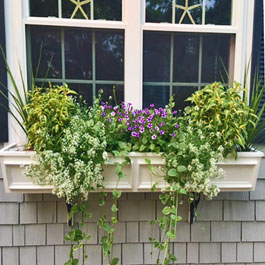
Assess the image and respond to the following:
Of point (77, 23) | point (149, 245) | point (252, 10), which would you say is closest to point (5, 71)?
point (77, 23)

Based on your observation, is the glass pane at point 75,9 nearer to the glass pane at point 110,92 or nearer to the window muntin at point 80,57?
the window muntin at point 80,57

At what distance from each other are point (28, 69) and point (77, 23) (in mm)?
419

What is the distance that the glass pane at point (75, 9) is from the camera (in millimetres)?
1478

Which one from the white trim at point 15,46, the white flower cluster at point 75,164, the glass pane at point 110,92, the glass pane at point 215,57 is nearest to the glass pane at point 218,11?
the glass pane at point 215,57

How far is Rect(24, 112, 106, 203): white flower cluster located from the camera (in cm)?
118

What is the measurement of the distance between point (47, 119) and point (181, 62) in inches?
36.0

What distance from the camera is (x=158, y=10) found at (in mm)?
1525

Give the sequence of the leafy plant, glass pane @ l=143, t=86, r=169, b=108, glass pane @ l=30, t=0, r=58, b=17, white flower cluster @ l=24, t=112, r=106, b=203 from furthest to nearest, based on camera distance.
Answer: glass pane @ l=143, t=86, r=169, b=108 < glass pane @ l=30, t=0, r=58, b=17 < the leafy plant < white flower cluster @ l=24, t=112, r=106, b=203

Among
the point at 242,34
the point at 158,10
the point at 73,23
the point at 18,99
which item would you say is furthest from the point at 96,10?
the point at 242,34

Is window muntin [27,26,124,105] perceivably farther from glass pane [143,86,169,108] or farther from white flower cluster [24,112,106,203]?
white flower cluster [24,112,106,203]

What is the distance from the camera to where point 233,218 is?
5.29ft

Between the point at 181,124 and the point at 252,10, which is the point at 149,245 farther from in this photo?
the point at 252,10

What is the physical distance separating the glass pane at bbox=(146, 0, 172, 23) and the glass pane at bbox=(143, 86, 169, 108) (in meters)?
0.43

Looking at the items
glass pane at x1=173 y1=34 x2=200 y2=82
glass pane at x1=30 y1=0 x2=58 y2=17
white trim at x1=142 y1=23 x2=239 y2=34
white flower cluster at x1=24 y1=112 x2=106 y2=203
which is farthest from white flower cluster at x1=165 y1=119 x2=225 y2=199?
glass pane at x1=30 y1=0 x2=58 y2=17
